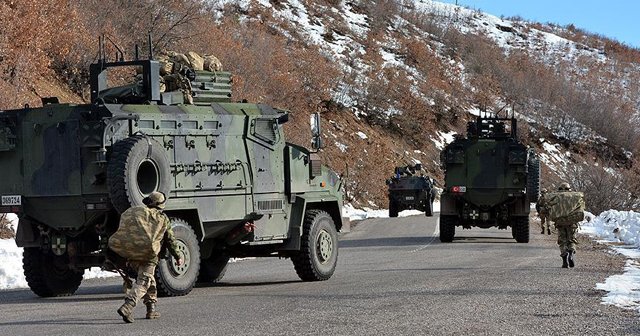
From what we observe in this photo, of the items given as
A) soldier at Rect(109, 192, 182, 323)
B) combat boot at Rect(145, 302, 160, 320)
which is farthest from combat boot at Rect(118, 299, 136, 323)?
combat boot at Rect(145, 302, 160, 320)

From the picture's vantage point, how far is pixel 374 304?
13.6 m

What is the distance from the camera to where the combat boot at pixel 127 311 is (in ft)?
38.8

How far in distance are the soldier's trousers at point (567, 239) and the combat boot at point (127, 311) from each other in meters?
10.0

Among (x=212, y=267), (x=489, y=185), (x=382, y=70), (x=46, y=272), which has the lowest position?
Answer: (x=212, y=267)

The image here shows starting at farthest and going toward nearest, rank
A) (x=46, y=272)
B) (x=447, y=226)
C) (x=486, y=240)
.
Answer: (x=486, y=240), (x=447, y=226), (x=46, y=272)

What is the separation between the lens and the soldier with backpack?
1961 cm

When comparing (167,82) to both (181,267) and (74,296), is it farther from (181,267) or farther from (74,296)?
(74,296)

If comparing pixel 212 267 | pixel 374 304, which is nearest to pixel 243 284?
pixel 212 267

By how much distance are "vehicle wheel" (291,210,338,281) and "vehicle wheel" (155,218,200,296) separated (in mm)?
2578

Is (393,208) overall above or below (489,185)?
below

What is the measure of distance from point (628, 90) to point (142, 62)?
106964 mm

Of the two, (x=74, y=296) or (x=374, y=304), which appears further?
(x=74, y=296)

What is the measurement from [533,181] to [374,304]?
52.5ft

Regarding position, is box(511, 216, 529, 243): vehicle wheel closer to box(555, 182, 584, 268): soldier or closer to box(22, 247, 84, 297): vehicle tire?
box(555, 182, 584, 268): soldier
